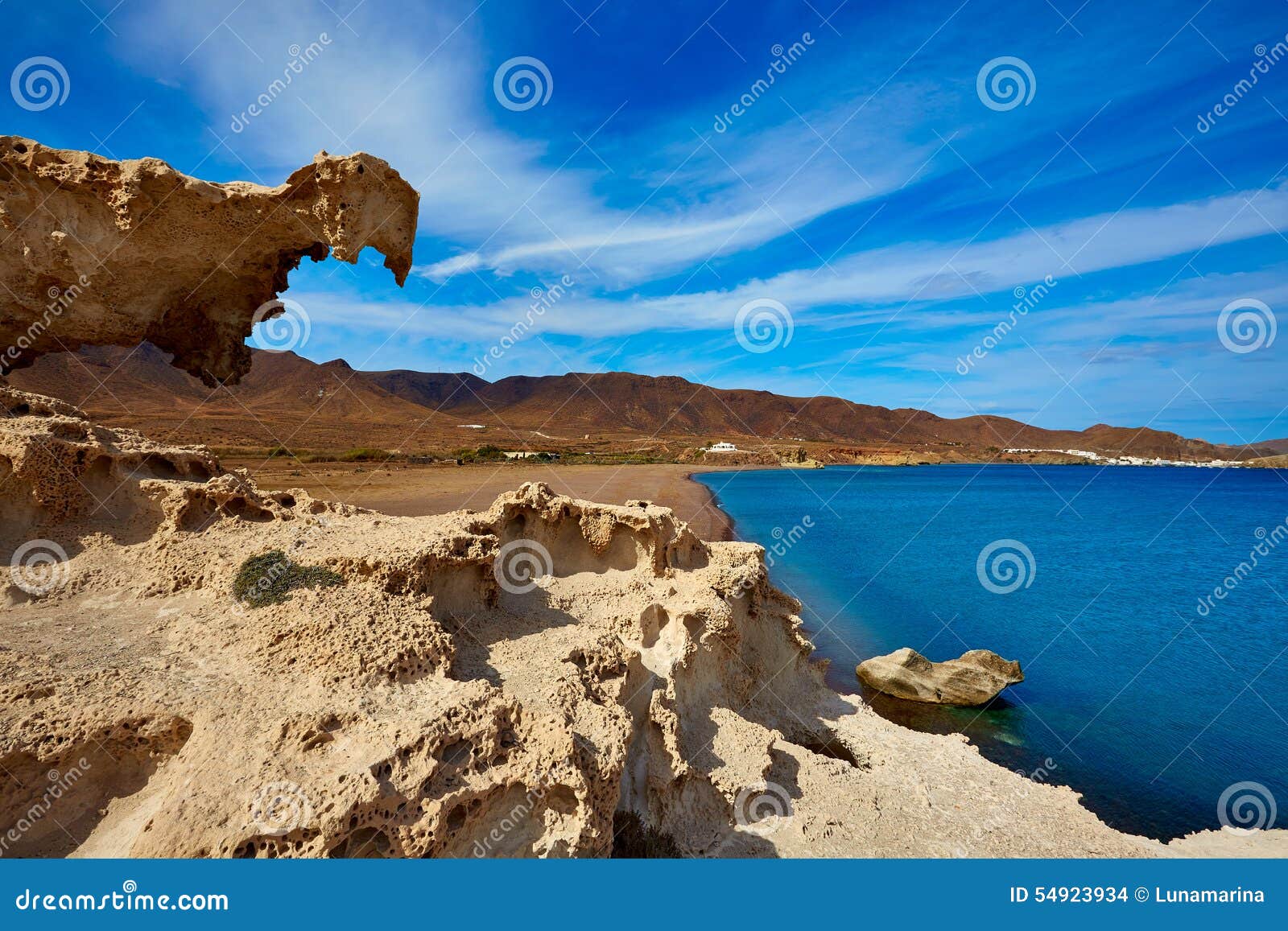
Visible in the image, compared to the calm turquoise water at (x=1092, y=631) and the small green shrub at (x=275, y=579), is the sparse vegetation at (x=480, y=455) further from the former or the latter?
the small green shrub at (x=275, y=579)

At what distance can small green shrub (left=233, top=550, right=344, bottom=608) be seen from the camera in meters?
5.79

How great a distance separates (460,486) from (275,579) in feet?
108

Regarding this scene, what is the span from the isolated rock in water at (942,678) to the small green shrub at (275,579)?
12658 mm

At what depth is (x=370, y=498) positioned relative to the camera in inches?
1200

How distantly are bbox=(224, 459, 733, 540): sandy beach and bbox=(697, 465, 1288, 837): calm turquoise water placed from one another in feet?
15.4

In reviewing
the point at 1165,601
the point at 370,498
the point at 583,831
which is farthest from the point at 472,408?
the point at 583,831

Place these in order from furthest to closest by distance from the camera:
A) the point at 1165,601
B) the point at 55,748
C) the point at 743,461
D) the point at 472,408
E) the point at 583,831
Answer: the point at 472,408, the point at 743,461, the point at 1165,601, the point at 583,831, the point at 55,748

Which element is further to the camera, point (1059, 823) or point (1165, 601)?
point (1165, 601)

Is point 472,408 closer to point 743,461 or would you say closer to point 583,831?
point 743,461

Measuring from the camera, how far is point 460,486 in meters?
38.0

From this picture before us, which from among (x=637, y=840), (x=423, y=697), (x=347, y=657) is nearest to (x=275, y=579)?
(x=347, y=657)

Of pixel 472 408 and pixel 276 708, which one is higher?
pixel 472 408

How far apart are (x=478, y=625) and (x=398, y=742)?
8.93ft

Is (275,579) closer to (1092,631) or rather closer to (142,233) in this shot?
(142,233)
